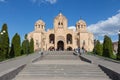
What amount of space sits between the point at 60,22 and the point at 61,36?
421 cm

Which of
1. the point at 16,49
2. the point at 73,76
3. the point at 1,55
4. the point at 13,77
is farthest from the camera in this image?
the point at 16,49

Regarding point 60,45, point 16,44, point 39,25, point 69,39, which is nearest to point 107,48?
point 16,44

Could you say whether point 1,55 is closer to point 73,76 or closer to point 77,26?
point 73,76

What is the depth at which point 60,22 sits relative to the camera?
72812 millimetres

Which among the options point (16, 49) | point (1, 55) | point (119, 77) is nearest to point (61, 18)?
point (16, 49)

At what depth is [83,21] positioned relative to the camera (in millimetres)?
74125

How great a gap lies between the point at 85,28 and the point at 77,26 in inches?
97.1

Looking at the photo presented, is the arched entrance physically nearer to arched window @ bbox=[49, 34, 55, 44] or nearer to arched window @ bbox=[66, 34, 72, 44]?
arched window @ bbox=[49, 34, 55, 44]

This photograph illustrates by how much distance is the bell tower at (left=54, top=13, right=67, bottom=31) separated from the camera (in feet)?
236

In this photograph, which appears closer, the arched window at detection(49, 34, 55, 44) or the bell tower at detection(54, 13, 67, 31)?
the bell tower at detection(54, 13, 67, 31)

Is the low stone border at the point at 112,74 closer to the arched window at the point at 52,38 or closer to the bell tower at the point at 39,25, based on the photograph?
the arched window at the point at 52,38

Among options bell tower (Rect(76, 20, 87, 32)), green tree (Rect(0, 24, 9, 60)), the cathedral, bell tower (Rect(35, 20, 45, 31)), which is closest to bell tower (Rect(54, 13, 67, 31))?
the cathedral

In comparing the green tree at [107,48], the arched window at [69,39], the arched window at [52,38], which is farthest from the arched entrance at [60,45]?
the green tree at [107,48]

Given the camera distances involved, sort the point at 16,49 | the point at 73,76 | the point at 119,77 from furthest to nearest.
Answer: the point at 16,49, the point at 73,76, the point at 119,77
